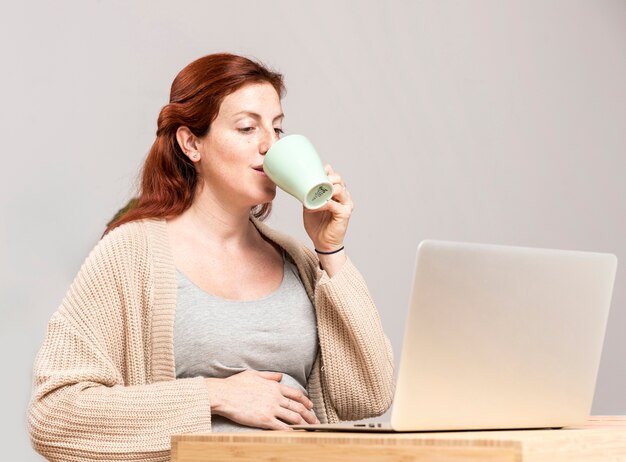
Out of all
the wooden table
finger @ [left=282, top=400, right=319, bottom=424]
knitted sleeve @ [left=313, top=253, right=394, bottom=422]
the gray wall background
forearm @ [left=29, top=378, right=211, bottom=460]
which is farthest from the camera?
the gray wall background

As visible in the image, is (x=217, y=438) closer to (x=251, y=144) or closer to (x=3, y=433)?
(x=251, y=144)

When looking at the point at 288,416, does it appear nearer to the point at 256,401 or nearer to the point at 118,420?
the point at 256,401

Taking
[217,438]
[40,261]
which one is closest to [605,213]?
[40,261]

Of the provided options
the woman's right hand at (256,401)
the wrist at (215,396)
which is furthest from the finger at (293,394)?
the wrist at (215,396)

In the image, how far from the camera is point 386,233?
261 centimetres

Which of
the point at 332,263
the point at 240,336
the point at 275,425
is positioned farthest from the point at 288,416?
the point at 332,263

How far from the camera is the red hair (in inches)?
59.0

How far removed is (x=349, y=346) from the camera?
4.87ft

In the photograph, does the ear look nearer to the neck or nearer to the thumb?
the neck

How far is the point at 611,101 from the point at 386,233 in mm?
1208

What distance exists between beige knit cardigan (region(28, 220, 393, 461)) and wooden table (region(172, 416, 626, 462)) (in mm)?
238

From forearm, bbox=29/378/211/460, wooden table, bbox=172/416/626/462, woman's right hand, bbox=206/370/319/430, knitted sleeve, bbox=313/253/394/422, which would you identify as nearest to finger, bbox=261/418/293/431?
woman's right hand, bbox=206/370/319/430

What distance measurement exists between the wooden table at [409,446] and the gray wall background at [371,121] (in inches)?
45.9

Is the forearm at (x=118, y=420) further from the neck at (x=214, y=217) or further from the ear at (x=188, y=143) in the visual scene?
the ear at (x=188, y=143)
